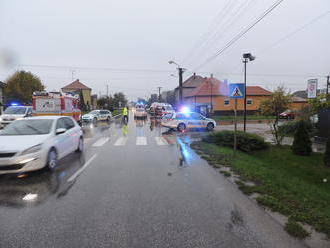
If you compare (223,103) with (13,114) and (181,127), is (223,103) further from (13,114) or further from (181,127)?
(13,114)

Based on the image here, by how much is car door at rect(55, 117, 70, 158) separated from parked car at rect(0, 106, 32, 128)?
14.4 m

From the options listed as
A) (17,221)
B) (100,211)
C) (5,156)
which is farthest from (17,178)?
(100,211)

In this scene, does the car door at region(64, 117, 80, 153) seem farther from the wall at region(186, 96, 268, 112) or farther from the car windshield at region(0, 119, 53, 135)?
the wall at region(186, 96, 268, 112)

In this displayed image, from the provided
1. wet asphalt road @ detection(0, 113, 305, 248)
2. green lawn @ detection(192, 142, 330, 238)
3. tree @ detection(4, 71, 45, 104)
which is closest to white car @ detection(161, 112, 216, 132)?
green lawn @ detection(192, 142, 330, 238)

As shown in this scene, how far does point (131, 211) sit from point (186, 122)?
596 inches

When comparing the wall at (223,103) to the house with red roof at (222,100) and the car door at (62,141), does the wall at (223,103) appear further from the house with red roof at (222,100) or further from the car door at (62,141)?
the car door at (62,141)

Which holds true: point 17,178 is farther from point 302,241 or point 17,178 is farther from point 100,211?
point 302,241

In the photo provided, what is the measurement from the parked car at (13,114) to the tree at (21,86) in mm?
35898

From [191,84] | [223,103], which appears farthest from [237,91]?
[191,84]

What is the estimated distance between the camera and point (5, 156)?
220 inches

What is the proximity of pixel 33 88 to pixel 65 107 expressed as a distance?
4630cm

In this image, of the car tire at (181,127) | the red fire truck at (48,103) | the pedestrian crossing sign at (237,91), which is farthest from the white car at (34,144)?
the car tire at (181,127)

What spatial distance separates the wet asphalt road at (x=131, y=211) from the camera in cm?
323

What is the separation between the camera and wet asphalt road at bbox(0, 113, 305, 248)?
10.6ft
